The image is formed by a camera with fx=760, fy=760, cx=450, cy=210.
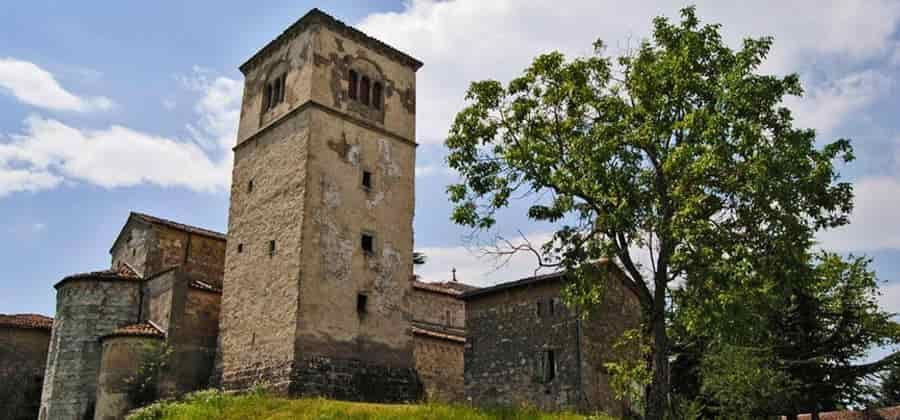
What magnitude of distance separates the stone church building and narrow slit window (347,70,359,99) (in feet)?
0.18

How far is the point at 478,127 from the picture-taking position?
18750mm

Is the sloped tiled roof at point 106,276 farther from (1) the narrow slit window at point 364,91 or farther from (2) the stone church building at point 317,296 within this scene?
(1) the narrow slit window at point 364,91

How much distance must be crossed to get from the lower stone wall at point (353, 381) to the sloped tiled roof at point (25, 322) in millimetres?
15901

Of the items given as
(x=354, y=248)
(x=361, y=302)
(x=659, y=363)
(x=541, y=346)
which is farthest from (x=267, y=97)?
(x=659, y=363)

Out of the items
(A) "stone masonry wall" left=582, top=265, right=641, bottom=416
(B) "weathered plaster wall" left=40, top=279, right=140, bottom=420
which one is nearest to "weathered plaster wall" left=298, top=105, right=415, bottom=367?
(A) "stone masonry wall" left=582, top=265, right=641, bottom=416

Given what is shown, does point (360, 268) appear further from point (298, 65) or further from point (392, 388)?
point (298, 65)

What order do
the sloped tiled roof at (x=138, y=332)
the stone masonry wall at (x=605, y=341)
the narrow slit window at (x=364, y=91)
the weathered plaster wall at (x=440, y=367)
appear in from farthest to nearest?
the weathered plaster wall at (x=440, y=367)
the narrow slit window at (x=364, y=91)
the stone masonry wall at (x=605, y=341)
the sloped tiled roof at (x=138, y=332)

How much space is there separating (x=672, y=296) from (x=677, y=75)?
4873mm

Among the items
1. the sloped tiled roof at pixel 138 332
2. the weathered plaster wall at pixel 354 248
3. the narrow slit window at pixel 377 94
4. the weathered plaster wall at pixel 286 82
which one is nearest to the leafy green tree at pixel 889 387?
the weathered plaster wall at pixel 354 248

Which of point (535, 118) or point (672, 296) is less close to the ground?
point (535, 118)

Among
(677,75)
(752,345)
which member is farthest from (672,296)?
(752,345)

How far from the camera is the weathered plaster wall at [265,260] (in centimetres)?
2368

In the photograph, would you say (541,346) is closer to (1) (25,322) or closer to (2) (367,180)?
(2) (367,180)

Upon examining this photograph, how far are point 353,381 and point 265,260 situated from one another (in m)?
5.10
